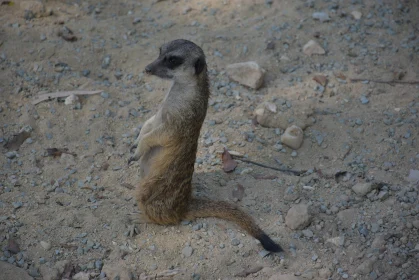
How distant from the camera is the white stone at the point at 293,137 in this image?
3.68 meters

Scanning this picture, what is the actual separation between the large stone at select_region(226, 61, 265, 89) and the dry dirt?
0.06 meters

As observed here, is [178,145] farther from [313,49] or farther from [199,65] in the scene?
[313,49]

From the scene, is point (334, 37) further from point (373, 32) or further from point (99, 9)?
point (99, 9)

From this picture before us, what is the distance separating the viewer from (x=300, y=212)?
311 cm

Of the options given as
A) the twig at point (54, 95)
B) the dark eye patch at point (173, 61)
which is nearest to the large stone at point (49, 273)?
the dark eye patch at point (173, 61)

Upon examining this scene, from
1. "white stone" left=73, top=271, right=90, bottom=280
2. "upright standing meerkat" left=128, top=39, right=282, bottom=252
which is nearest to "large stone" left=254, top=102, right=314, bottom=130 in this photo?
"upright standing meerkat" left=128, top=39, right=282, bottom=252

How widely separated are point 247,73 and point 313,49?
664 mm

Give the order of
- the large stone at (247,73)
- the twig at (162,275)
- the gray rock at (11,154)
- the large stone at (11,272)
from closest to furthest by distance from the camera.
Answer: the large stone at (11,272)
the twig at (162,275)
the gray rock at (11,154)
the large stone at (247,73)

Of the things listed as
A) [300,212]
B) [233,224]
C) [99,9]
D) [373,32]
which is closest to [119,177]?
[233,224]

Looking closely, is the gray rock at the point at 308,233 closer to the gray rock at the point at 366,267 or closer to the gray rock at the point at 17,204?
the gray rock at the point at 366,267

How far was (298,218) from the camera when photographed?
3.10 meters

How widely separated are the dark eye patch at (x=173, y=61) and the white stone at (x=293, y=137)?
1.03 meters

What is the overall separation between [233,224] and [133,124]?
3.89 ft

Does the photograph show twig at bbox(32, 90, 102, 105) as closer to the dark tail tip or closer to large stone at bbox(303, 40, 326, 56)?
large stone at bbox(303, 40, 326, 56)
